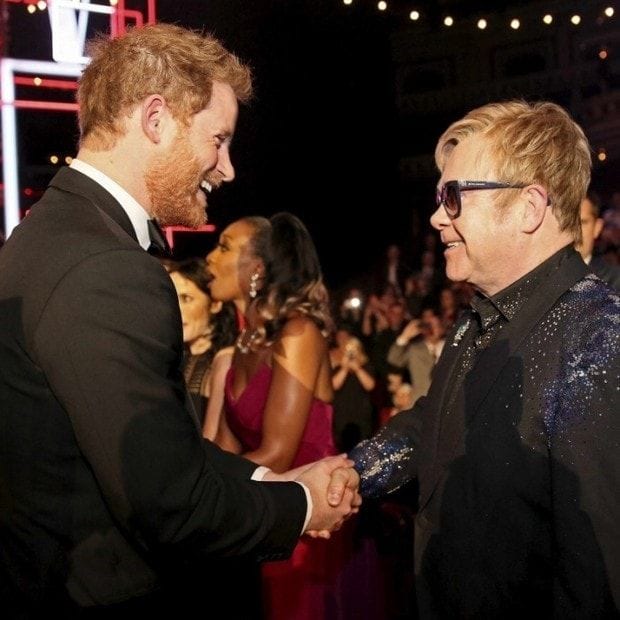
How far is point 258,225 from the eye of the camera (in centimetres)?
443

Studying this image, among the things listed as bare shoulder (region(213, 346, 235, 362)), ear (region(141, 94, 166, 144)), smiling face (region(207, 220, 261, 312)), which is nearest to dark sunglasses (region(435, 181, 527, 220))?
ear (region(141, 94, 166, 144))

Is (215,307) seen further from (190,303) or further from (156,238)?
(156,238)

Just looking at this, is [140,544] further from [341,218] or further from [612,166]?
[612,166]

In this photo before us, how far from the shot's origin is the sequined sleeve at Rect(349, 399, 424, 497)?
292 centimetres

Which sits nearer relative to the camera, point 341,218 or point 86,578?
point 86,578

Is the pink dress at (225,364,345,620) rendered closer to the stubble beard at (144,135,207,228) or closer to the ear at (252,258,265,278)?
the ear at (252,258,265,278)

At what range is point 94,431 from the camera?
6.12ft

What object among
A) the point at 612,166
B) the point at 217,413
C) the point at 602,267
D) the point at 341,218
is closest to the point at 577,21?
the point at 612,166

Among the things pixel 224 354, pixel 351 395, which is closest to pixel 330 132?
pixel 351 395

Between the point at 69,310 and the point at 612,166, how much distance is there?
2202cm

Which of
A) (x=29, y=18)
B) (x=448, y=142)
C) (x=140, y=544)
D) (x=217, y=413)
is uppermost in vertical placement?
(x=29, y=18)

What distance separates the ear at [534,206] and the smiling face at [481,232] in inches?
1.0

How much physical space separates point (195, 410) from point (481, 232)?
3.16ft

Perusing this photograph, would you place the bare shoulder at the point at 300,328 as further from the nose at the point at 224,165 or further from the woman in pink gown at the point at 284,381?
the nose at the point at 224,165
